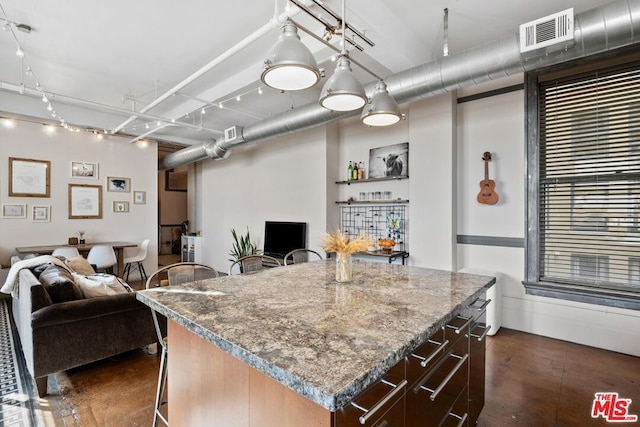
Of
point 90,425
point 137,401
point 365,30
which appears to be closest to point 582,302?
point 365,30

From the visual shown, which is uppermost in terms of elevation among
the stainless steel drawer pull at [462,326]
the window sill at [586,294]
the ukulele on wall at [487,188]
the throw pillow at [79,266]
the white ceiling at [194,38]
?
the white ceiling at [194,38]

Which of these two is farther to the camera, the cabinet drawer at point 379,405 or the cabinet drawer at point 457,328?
the cabinet drawer at point 457,328

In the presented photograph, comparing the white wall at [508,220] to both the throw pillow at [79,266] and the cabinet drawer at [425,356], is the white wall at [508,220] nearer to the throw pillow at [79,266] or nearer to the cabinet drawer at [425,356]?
the cabinet drawer at [425,356]

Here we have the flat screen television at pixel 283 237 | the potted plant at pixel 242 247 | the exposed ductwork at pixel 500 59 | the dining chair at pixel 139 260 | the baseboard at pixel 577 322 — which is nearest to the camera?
the exposed ductwork at pixel 500 59

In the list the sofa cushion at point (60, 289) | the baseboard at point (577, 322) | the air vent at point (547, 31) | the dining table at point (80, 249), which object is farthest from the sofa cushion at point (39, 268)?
the baseboard at point (577, 322)

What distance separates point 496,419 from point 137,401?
8.15 feet

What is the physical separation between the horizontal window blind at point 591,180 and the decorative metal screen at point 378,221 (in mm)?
1689

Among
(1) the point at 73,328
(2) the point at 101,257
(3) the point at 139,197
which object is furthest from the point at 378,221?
(3) the point at 139,197

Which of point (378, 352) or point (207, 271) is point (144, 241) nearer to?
point (207, 271)

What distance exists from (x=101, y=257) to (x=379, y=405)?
5.51 meters

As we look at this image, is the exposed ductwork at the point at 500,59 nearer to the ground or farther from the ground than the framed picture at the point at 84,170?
farther from the ground

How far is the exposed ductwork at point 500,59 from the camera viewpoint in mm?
2043

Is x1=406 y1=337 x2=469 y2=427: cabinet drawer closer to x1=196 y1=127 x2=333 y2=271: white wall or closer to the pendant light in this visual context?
the pendant light

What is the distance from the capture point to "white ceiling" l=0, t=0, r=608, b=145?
263 centimetres
